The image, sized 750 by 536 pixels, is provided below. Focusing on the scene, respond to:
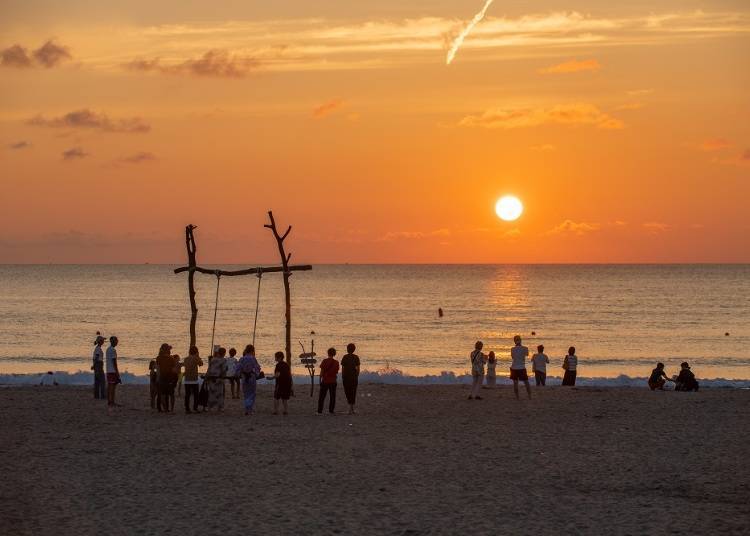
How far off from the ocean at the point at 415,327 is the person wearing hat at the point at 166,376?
45.1 ft

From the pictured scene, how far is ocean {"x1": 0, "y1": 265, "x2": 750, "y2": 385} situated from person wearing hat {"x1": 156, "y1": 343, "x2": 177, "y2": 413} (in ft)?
45.1

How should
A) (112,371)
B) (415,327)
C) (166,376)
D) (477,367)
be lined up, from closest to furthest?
(166,376)
(112,371)
(477,367)
(415,327)

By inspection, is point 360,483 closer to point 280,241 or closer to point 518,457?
point 518,457

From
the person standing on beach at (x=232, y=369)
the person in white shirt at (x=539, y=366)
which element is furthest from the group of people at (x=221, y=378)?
the person in white shirt at (x=539, y=366)

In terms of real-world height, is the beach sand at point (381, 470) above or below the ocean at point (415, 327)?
below

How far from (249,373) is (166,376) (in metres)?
2.22

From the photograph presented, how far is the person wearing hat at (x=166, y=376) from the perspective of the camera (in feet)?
80.8

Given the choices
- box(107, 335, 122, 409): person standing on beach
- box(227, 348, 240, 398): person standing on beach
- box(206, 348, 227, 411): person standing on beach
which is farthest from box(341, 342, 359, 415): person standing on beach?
box(107, 335, 122, 409): person standing on beach

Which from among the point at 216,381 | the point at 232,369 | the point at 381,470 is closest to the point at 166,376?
the point at 216,381


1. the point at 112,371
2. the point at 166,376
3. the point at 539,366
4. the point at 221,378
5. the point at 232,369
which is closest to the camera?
the point at 166,376

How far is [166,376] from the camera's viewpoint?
2497cm

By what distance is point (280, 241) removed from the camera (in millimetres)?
32250

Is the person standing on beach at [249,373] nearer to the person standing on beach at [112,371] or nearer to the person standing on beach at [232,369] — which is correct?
the person standing on beach at [232,369]

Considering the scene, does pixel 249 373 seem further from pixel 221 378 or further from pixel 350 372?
pixel 350 372
